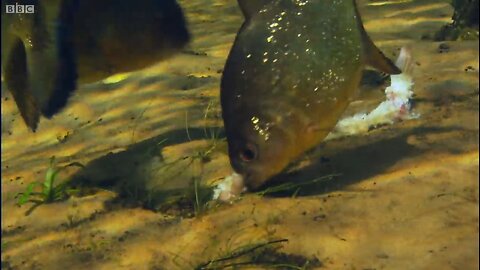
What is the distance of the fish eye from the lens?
2607mm

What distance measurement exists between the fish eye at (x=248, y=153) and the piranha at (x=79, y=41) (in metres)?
0.60

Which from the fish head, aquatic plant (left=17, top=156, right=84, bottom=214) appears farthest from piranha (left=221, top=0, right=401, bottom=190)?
aquatic plant (left=17, top=156, right=84, bottom=214)

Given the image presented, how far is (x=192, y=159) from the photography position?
Result: 4.23m

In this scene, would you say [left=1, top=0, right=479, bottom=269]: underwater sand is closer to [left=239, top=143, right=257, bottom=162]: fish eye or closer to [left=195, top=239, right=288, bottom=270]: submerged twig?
[left=195, top=239, right=288, bottom=270]: submerged twig

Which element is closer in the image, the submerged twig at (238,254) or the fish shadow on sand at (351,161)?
the submerged twig at (238,254)

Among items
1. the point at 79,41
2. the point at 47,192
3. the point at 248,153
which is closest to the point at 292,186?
the point at 248,153

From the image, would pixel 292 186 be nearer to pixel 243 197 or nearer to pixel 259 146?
pixel 243 197

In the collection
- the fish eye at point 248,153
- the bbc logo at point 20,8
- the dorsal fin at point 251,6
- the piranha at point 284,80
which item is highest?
the bbc logo at point 20,8

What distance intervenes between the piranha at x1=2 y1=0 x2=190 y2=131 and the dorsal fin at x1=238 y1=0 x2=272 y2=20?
47cm

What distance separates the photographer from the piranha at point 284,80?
2.63 metres

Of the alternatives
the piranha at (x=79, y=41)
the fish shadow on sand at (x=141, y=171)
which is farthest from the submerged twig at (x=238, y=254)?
the piranha at (x=79, y=41)

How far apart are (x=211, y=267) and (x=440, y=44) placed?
401 centimetres

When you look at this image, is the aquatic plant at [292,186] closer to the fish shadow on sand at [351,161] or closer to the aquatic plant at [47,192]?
the fish shadow on sand at [351,161]

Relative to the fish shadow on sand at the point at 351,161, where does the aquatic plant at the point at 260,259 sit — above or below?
below
